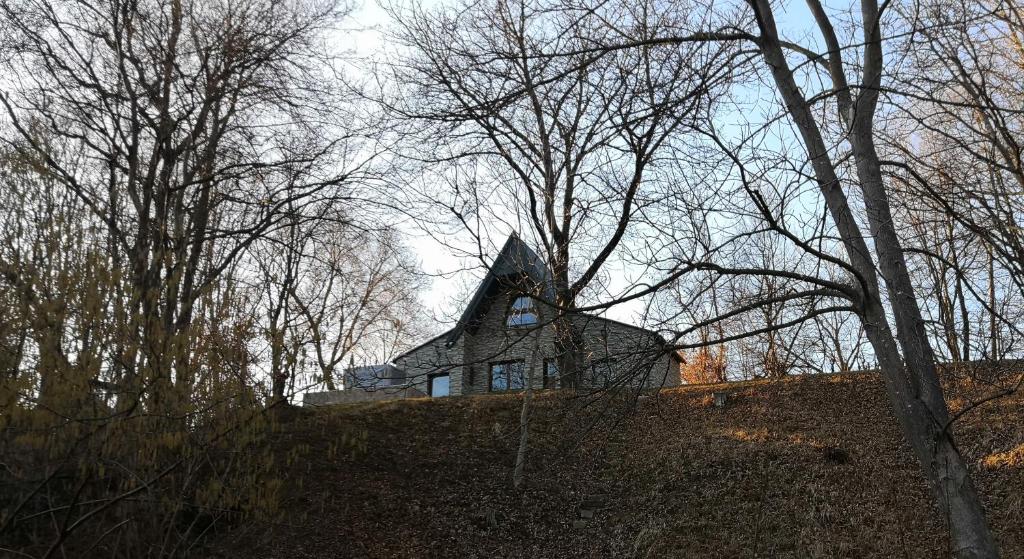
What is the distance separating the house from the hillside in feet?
2.25

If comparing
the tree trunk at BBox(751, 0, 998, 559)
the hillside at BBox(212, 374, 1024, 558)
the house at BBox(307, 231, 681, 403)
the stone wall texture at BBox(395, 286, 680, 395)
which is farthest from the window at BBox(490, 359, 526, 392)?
the tree trunk at BBox(751, 0, 998, 559)

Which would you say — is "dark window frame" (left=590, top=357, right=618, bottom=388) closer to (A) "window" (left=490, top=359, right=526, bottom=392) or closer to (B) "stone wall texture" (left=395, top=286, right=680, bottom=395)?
(B) "stone wall texture" (left=395, top=286, right=680, bottom=395)

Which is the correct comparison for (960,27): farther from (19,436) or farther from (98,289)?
(19,436)

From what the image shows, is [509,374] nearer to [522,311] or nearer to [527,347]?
[522,311]

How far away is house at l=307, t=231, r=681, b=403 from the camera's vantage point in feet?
16.6

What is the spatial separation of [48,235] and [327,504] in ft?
17.0

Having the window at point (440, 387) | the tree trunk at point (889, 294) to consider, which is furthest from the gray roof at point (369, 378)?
the window at point (440, 387)

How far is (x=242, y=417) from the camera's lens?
5.14 metres

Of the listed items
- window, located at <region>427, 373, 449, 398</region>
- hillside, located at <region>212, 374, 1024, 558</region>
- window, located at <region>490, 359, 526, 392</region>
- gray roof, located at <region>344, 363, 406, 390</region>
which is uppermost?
window, located at <region>427, 373, 449, 398</region>

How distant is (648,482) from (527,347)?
267 centimetres

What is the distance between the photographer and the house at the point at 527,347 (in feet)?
16.6

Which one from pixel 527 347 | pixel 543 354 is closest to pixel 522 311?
pixel 543 354

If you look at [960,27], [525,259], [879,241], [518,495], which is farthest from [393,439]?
[960,27]

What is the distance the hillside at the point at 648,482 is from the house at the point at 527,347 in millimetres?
684
